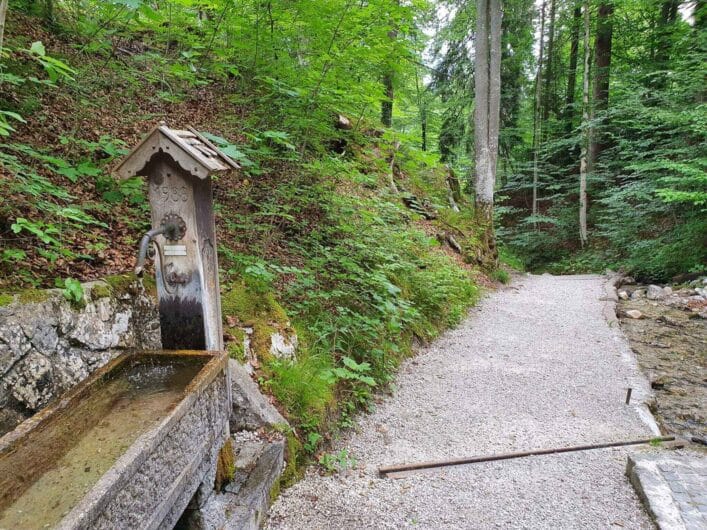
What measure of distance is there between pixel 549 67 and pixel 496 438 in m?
17.8

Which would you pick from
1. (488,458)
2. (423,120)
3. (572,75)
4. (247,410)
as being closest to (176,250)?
(247,410)

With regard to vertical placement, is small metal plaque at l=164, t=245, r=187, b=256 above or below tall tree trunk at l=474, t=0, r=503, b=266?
below

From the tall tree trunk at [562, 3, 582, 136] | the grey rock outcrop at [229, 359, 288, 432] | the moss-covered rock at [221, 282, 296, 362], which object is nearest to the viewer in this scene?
the grey rock outcrop at [229, 359, 288, 432]

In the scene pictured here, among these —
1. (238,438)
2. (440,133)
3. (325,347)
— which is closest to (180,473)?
(238,438)

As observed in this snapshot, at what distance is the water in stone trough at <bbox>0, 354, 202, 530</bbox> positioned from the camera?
1.38m

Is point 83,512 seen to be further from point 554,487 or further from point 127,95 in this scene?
point 127,95

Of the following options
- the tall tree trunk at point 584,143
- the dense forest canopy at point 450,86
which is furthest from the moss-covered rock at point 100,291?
the tall tree trunk at point 584,143

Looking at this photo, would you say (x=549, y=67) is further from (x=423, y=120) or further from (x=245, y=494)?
(x=245, y=494)

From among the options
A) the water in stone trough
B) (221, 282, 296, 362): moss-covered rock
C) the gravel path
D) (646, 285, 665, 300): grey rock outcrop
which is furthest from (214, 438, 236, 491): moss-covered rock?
(646, 285, 665, 300): grey rock outcrop

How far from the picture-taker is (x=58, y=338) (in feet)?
7.36

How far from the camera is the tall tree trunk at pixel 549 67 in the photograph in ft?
53.0

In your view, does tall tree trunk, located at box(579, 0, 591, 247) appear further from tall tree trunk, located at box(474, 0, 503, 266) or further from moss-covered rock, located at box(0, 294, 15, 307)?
moss-covered rock, located at box(0, 294, 15, 307)

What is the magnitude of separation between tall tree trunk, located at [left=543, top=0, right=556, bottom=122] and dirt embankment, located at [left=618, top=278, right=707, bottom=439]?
441 inches

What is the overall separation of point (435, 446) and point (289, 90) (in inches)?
151
